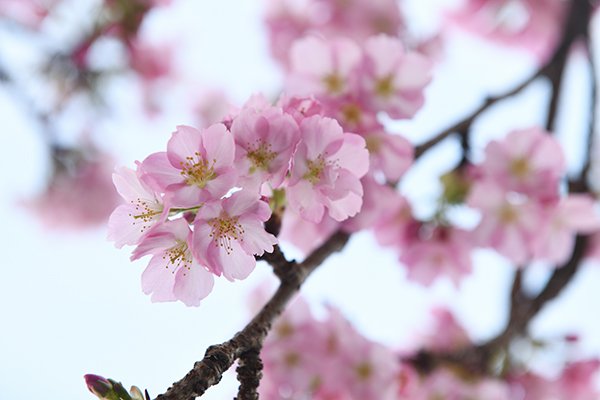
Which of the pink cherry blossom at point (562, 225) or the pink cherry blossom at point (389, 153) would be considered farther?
the pink cherry blossom at point (562, 225)

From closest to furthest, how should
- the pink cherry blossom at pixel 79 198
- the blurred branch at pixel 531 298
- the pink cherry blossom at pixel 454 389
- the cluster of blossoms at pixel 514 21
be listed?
the pink cherry blossom at pixel 454 389 → the blurred branch at pixel 531 298 → the pink cherry blossom at pixel 79 198 → the cluster of blossoms at pixel 514 21

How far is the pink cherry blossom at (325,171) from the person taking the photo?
74 cm

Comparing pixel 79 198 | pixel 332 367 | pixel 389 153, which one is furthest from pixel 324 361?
pixel 79 198

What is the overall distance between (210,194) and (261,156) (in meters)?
0.06

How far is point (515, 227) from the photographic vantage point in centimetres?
129

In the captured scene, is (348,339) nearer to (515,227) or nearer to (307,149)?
(515,227)

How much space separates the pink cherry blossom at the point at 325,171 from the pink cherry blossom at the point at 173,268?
12cm

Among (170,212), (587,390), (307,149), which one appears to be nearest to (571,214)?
(587,390)

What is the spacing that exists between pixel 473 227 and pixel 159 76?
5.44 feet

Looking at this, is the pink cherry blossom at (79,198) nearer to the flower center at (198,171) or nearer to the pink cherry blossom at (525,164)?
the pink cherry blossom at (525,164)

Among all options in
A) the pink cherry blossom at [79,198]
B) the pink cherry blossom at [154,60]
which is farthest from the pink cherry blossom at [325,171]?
the pink cherry blossom at [154,60]

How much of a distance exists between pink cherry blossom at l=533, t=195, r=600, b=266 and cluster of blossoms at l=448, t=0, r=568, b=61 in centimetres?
130

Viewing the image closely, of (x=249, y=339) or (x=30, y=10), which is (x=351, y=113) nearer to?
(x=249, y=339)

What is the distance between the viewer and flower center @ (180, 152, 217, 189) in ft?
2.24
